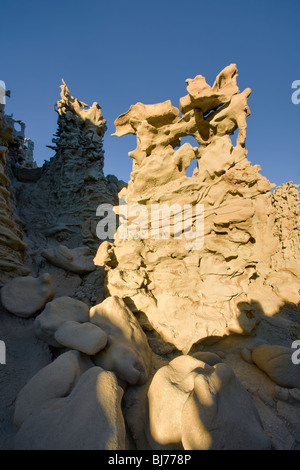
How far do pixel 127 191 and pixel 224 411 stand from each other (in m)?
4.37

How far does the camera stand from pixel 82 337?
2.53m

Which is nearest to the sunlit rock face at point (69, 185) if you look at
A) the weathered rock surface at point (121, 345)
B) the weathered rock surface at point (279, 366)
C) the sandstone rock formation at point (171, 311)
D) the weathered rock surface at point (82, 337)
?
the sandstone rock formation at point (171, 311)

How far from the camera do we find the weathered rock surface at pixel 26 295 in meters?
3.50

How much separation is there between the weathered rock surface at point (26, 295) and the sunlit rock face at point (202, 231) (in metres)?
1.21

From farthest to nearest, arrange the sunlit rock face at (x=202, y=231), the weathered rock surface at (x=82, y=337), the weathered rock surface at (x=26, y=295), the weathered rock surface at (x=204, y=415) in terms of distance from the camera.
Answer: the sunlit rock face at (x=202, y=231)
the weathered rock surface at (x=26, y=295)
the weathered rock surface at (x=82, y=337)
the weathered rock surface at (x=204, y=415)

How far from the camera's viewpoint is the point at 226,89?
14.7ft

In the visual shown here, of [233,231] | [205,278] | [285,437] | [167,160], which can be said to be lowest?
[285,437]

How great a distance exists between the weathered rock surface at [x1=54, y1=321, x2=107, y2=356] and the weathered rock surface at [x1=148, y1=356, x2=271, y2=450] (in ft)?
2.67

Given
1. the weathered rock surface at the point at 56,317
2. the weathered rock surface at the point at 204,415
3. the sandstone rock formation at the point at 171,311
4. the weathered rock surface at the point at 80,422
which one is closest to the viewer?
the weathered rock surface at the point at 80,422

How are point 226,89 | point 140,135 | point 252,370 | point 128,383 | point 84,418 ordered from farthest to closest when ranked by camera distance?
point 140,135 < point 226,89 < point 252,370 < point 128,383 < point 84,418

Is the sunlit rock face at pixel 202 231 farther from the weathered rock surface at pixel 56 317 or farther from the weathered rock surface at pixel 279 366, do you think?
the weathered rock surface at pixel 56 317

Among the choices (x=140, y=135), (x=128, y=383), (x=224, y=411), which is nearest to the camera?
(x=224, y=411)
